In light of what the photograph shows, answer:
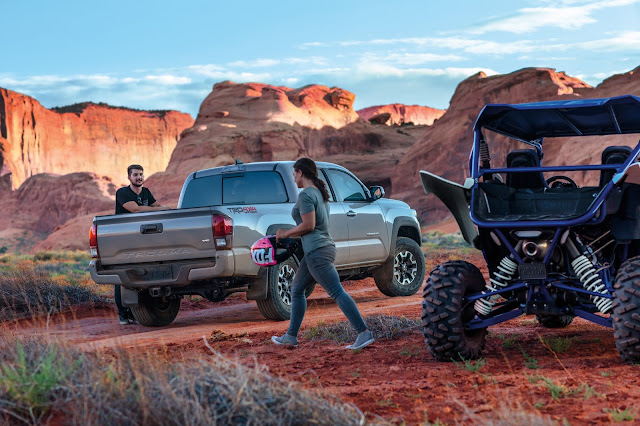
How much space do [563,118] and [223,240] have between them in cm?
421

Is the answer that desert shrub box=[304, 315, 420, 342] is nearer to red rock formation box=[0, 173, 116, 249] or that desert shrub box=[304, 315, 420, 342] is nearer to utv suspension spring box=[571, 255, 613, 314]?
utv suspension spring box=[571, 255, 613, 314]

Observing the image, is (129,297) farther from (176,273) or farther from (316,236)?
(316,236)

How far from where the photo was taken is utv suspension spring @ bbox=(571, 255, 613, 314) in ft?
20.9

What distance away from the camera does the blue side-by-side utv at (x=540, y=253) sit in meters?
6.32

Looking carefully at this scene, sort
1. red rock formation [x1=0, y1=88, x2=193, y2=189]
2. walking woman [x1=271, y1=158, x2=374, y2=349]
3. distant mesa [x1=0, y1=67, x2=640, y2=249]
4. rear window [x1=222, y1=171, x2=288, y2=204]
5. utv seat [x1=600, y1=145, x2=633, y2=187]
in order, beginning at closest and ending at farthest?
utv seat [x1=600, y1=145, x2=633, y2=187], walking woman [x1=271, y1=158, x2=374, y2=349], rear window [x1=222, y1=171, x2=288, y2=204], distant mesa [x1=0, y1=67, x2=640, y2=249], red rock formation [x1=0, y1=88, x2=193, y2=189]

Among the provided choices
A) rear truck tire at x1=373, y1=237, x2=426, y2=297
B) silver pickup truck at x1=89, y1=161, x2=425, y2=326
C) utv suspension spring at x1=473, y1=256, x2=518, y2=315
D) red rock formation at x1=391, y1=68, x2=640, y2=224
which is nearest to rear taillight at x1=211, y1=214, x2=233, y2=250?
silver pickup truck at x1=89, y1=161, x2=425, y2=326

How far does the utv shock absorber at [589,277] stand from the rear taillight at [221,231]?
4.52 m

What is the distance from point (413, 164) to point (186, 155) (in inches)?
685

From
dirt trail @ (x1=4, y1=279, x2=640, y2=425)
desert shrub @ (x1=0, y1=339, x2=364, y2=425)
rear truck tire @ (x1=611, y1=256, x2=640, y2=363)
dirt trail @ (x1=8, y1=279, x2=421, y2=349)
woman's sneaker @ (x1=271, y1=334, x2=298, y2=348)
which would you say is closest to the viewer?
desert shrub @ (x1=0, y1=339, x2=364, y2=425)

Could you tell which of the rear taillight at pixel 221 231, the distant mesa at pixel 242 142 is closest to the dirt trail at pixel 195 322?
the rear taillight at pixel 221 231

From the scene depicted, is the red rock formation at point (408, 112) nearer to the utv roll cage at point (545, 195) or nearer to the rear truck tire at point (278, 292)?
the rear truck tire at point (278, 292)

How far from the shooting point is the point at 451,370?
6422 millimetres

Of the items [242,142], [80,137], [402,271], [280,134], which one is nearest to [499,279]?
[402,271]

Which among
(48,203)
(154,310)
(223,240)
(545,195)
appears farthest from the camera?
(48,203)
